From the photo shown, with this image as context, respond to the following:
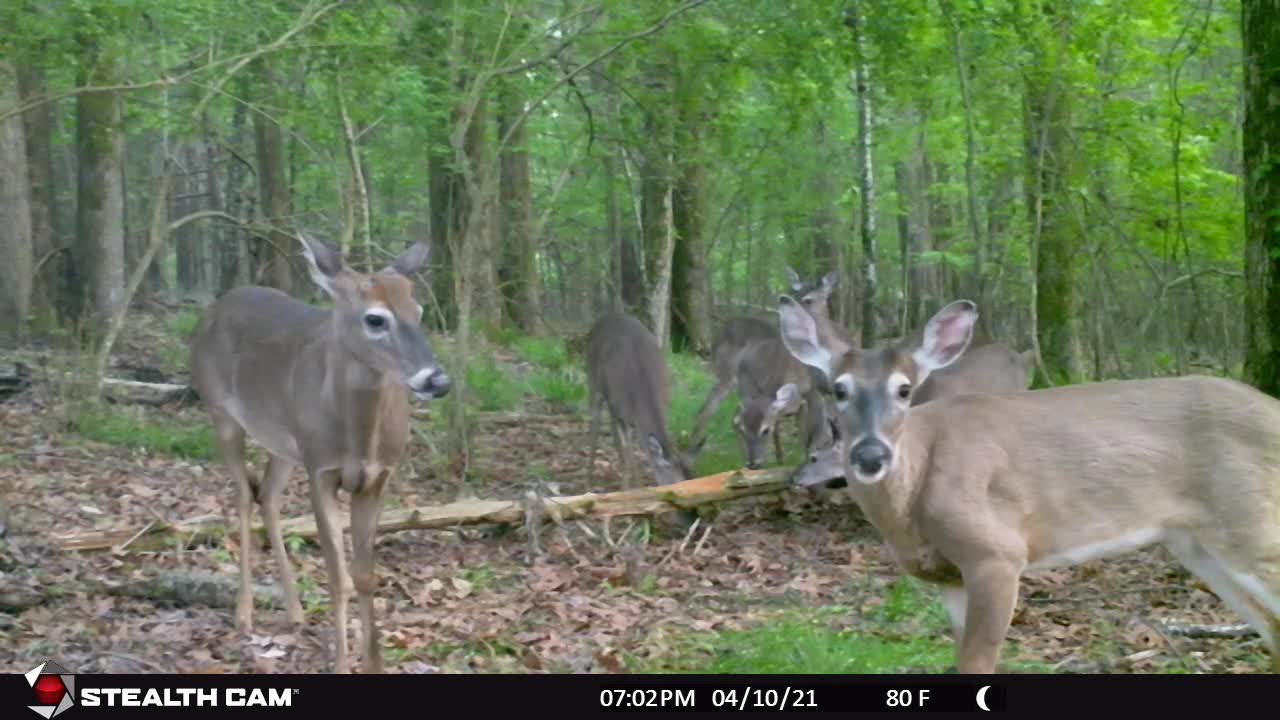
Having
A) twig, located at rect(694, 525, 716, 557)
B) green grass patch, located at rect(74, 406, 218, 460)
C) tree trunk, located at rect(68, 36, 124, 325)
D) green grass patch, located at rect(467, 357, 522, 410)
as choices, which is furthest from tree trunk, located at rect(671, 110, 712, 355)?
twig, located at rect(694, 525, 716, 557)

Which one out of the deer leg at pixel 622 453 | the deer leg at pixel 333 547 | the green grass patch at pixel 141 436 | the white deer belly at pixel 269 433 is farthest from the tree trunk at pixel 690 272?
the deer leg at pixel 333 547

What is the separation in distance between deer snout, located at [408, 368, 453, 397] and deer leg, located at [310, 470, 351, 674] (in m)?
0.77

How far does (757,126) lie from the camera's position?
59.5 ft

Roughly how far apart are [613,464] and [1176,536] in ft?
24.2

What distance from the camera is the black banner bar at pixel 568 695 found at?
15.9 ft

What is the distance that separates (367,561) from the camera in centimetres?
631

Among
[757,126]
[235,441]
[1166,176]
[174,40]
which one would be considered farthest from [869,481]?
[757,126]

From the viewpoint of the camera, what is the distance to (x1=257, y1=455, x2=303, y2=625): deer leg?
736 centimetres

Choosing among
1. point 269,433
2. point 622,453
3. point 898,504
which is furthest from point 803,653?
point 622,453

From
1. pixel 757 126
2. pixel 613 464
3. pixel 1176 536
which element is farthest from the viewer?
pixel 757 126

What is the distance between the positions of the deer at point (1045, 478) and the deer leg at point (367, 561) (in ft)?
6.89

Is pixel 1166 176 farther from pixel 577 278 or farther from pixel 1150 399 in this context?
pixel 577 278

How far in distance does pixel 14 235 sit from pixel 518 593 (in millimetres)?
9776

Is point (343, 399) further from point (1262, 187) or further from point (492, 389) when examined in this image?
point (492, 389)
